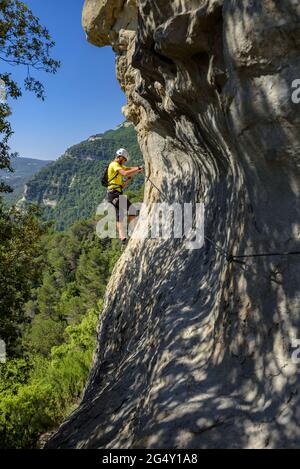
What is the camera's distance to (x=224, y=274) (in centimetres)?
444

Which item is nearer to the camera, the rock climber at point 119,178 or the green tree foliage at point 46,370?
the rock climber at point 119,178

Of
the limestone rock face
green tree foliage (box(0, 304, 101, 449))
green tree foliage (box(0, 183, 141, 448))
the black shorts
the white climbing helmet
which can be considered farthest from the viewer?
the black shorts

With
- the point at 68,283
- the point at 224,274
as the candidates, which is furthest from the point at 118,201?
the point at 68,283

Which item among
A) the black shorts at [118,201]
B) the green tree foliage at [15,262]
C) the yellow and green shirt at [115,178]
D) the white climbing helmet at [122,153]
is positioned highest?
the white climbing helmet at [122,153]

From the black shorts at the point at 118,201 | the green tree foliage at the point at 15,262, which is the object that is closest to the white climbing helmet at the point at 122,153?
the black shorts at the point at 118,201

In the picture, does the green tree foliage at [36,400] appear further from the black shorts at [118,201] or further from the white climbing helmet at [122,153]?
the white climbing helmet at [122,153]

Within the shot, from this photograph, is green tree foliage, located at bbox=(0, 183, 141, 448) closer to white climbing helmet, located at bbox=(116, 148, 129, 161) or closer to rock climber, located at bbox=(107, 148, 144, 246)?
rock climber, located at bbox=(107, 148, 144, 246)

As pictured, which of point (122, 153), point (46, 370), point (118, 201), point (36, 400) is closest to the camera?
point (122, 153)

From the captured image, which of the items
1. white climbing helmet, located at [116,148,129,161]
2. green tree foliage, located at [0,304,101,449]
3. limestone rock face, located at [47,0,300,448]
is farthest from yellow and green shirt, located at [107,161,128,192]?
green tree foliage, located at [0,304,101,449]

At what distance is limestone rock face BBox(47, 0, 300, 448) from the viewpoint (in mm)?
3258

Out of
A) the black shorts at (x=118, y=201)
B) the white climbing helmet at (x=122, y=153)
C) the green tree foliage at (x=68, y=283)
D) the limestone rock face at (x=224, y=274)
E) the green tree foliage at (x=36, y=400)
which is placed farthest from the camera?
the green tree foliage at (x=68, y=283)

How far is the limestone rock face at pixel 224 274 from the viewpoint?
326 centimetres

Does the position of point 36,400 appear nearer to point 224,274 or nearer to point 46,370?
point 46,370

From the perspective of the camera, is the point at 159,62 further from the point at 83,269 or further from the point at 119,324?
the point at 83,269
